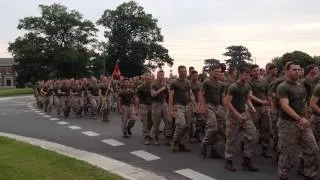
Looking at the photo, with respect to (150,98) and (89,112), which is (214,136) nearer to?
(150,98)

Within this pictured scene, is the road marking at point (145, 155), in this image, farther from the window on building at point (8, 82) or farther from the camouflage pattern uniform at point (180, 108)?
the window on building at point (8, 82)

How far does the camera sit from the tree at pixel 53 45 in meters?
88.8

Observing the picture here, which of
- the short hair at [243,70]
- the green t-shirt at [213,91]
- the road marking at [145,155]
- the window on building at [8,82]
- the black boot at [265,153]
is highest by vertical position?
the short hair at [243,70]

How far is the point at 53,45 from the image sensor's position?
299 ft

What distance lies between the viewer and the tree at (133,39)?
8594cm

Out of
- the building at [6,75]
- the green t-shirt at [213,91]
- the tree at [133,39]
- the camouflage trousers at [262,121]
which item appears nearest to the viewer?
the green t-shirt at [213,91]

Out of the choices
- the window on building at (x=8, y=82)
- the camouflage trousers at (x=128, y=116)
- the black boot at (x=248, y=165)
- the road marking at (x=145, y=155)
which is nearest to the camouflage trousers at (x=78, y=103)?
the camouflage trousers at (x=128, y=116)

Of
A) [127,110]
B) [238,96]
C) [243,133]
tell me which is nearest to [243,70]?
[238,96]

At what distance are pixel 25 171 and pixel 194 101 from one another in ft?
18.6

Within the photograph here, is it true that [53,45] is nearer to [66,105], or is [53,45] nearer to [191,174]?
[66,105]

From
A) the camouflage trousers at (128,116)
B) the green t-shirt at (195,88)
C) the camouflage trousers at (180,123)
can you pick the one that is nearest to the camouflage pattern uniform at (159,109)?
the green t-shirt at (195,88)

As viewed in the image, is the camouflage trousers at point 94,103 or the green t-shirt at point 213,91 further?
the camouflage trousers at point 94,103

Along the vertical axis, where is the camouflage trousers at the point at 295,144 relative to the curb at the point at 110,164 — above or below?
above

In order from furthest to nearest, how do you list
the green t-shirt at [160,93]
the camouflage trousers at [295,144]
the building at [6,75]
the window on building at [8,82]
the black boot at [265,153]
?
the window on building at [8,82] → the building at [6,75] → the green t-shirt at [160,93] → the black boot at [265,153] → the camouflage trousers at [295,144]
